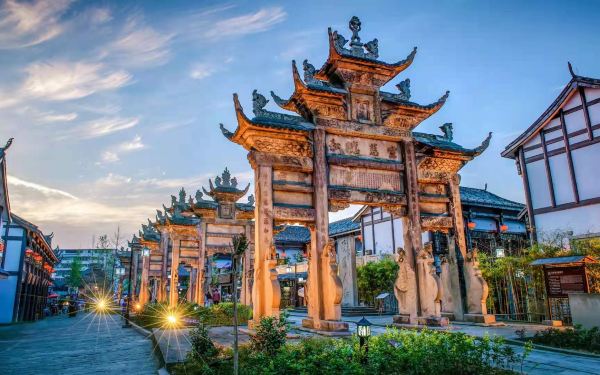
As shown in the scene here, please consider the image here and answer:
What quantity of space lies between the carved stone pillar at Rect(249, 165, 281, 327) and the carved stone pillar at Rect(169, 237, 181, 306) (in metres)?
13.8

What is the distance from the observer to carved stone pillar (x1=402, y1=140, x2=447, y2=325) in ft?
43.5

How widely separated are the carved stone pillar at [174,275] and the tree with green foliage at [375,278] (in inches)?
471

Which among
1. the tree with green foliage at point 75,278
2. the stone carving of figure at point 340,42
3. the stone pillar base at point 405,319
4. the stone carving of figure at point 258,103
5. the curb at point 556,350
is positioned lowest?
the curb at point 556,350

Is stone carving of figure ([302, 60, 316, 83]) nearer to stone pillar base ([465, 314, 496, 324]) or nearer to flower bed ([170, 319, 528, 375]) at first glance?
flower bed ([170, 319, 528, 375])

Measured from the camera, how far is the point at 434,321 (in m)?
13.0

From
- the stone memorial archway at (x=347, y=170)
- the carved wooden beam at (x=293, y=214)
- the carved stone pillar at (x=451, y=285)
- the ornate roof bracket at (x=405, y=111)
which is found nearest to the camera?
the stone memorial archway at (x=347, y=170)

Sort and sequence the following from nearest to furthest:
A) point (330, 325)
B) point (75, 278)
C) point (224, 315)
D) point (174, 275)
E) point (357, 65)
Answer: point (330, 325) → point (357, 65) → point (224, 315) → point (174, 275) → point (75, 278)

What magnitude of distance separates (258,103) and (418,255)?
7.60 metres

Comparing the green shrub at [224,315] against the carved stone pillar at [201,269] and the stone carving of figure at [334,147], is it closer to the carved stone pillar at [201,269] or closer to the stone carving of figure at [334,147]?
the carved stone pillar at [201,269]

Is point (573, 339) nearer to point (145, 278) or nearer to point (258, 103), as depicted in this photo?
point (258, 103)

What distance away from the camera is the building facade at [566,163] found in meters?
18.6

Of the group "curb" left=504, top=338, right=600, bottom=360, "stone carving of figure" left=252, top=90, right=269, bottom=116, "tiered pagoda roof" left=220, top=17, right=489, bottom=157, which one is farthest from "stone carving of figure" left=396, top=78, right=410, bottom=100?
"curb" left=504, top=338, right=600, bottom=360

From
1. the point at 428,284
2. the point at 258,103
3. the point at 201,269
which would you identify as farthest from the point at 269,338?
the point at 201,269

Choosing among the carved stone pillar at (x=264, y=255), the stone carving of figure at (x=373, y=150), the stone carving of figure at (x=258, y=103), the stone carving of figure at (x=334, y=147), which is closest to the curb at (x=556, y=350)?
the carved stone pillar at (x=264, y=255)
